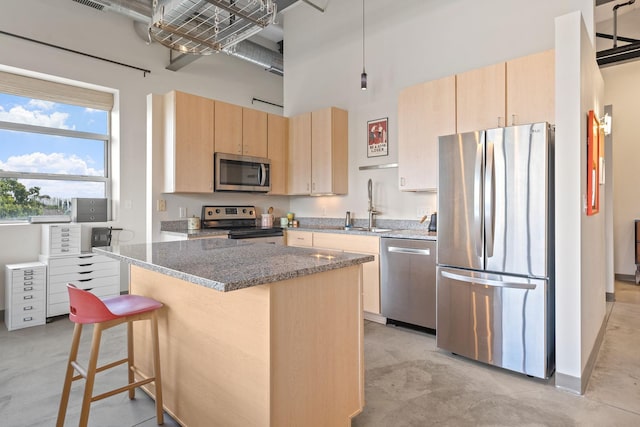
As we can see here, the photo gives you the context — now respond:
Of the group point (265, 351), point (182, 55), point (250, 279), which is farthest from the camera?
point (182, 55)

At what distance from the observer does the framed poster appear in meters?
4.14

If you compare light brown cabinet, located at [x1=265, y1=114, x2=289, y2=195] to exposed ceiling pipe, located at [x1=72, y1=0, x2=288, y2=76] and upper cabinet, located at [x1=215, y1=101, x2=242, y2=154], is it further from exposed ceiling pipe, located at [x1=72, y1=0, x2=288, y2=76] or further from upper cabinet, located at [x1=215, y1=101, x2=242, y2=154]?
exposed ceiling pipe, located at [x1=72, y1=0, x2=288, y2=76]

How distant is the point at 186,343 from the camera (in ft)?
5.97

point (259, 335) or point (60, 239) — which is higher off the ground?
point (60, 239)

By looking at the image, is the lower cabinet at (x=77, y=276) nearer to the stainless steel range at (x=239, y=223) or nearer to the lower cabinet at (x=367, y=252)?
the stainless steel range at (x=239, y=223)

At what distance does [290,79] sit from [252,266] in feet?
14.3

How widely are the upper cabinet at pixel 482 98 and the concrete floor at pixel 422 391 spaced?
196cm

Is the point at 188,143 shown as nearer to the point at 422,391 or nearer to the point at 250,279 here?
the point at 250,279

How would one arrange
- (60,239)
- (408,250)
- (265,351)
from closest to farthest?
(265,351), (408,250), (60,239)

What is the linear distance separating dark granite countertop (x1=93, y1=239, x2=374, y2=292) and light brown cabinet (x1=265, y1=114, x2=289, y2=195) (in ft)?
8.45

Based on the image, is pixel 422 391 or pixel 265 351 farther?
pixel 422 391

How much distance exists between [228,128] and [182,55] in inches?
58.8

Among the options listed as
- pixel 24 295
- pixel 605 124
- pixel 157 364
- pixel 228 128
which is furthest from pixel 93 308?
pixel 605 124

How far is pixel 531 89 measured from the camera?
2832 millimetres
